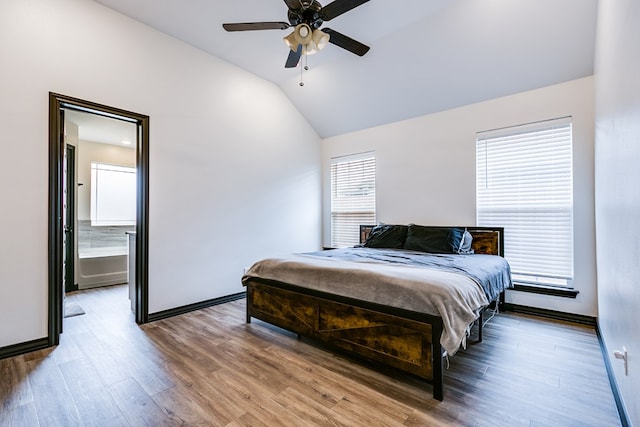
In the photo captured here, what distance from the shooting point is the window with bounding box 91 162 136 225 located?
5.34 metres

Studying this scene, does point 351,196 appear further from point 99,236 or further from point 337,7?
point 99,236

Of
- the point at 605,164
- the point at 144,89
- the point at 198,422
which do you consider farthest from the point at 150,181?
the point at 605,164

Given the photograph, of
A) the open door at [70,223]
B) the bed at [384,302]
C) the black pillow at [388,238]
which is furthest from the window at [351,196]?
the open door at [70,223]

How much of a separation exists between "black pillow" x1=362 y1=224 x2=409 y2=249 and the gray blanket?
1041mm

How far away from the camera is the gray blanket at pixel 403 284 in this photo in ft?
5.97

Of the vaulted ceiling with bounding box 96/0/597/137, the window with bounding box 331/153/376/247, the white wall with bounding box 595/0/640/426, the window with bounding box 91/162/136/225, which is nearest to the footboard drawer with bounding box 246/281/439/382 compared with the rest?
the white wall with bounding box 595/0/640/426

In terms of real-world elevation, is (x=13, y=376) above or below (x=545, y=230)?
below

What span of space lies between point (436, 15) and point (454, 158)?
1667mm

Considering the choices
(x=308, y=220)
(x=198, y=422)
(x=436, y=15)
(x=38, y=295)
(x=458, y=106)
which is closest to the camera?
(x=198, y=422)

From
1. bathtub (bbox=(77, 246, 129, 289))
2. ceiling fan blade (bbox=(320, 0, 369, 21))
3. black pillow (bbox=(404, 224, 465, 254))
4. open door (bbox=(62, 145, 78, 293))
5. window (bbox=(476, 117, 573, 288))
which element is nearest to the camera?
ceiling fan blade (bbox=(320, 0, 369, 21))

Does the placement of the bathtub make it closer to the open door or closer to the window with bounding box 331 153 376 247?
the open door

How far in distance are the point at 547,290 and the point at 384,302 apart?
2.32 meters

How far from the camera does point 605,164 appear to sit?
2.10 metres

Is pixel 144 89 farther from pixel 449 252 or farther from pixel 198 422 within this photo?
pixel 449 252
